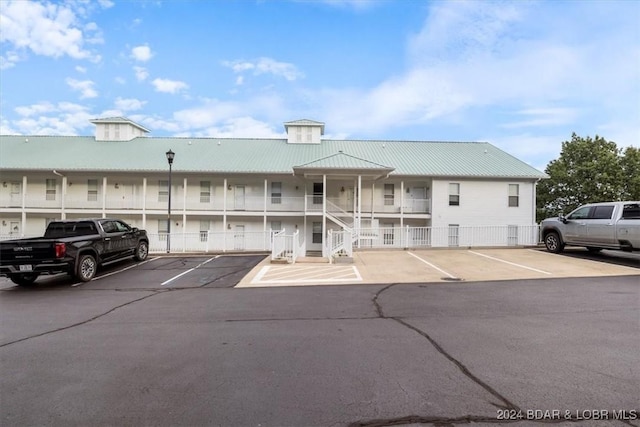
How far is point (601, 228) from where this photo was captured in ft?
→ 44.0

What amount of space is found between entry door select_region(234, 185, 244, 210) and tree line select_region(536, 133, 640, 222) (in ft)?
85.4

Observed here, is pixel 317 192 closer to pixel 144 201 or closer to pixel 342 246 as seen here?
pixel 342 246

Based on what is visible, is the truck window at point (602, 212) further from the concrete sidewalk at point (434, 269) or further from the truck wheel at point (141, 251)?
the truck wheel at point (141, 251)

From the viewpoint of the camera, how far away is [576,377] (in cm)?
396

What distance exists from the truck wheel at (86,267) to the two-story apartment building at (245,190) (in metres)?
12.8

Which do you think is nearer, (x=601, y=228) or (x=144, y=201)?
(x=601, y=228)

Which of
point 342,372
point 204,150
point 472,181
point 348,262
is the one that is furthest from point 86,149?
point 342,372

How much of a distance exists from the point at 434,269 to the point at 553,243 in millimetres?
6943

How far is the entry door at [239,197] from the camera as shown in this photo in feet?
85.5

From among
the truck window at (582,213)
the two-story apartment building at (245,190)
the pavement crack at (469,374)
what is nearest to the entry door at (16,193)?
the two-story apartment building at (245,190)

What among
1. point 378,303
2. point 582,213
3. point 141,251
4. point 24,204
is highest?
point 24,204

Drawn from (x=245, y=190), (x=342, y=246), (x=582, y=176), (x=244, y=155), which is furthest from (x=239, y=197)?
(x=582, y=176)

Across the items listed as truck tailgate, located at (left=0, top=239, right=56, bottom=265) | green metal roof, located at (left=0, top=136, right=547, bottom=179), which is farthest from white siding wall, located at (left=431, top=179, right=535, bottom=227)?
truck tailgate, located at (left=0, top=239, right=56, bottom=265)

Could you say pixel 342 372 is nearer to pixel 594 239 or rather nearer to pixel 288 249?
pixel 288 249
